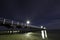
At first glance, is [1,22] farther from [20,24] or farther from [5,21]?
[20,24]

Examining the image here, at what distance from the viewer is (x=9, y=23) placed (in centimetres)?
2452

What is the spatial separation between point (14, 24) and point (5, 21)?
2431 mm

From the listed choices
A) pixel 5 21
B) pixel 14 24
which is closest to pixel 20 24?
pixel 14 24

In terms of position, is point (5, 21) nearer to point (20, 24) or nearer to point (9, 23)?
point (9, 23)

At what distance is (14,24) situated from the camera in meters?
23.6

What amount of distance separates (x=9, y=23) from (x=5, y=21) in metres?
1.04

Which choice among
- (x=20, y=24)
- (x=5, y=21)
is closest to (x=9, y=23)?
(x=5, y=21)

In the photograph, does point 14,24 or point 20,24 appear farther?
point 20,24

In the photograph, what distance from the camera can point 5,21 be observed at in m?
24.3

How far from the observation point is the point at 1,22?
23.7 metres

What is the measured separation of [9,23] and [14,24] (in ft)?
5.39

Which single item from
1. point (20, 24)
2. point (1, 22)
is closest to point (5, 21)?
point (1, 22)

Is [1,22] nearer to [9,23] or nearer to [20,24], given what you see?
[9,23]

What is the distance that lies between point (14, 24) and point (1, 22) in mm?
3019
